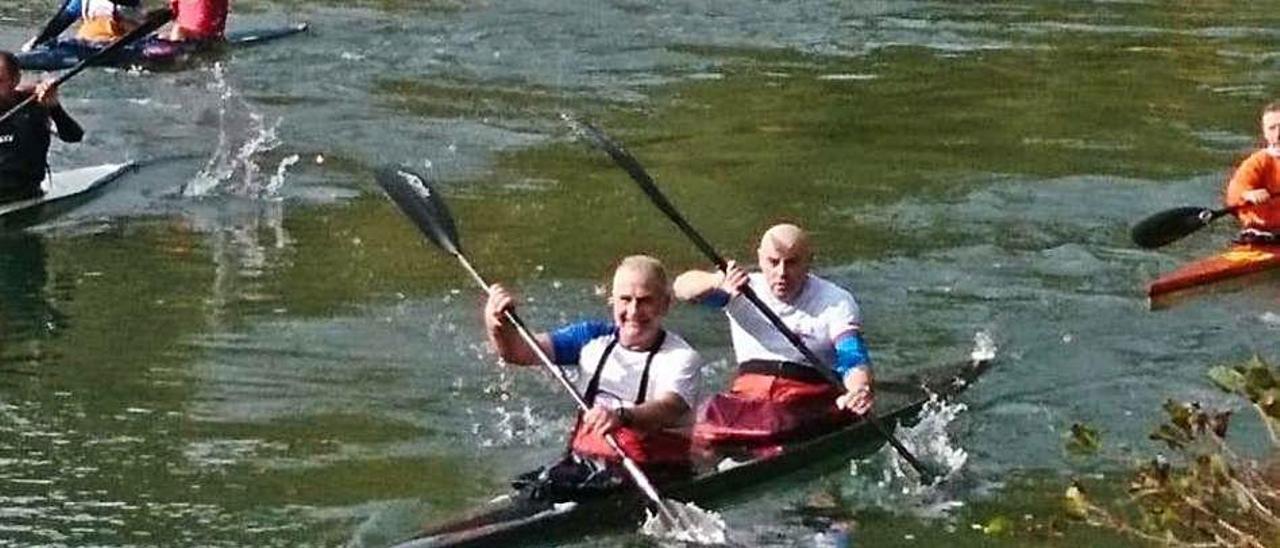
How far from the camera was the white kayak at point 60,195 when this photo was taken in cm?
1418

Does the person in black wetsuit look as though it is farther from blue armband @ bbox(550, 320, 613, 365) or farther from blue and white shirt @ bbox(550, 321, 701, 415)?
Answer: blue and white shirt @ bbox(550, 321, 701, 415)

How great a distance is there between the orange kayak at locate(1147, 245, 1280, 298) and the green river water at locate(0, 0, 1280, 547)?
116mm

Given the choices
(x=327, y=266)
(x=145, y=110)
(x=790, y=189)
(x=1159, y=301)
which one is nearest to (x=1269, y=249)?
(x=1159, y=301)

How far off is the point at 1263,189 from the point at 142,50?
10661mm

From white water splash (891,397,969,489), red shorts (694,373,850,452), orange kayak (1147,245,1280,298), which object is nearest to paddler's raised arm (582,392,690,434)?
red shorts (694,373,850,452)

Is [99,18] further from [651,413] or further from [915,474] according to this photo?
[651,413]


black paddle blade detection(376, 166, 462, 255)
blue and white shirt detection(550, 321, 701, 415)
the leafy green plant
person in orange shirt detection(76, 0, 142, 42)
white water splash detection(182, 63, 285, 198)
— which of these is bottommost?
white water splash detection(182, 63, 285, 198)

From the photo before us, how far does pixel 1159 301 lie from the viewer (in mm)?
12805

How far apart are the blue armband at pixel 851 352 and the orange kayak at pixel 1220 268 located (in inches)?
148

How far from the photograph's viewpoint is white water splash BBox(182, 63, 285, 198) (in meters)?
16.0

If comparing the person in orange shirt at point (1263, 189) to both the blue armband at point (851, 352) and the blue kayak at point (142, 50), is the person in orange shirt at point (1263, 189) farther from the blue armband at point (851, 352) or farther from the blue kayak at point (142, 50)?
the blue kayak at point (142, 50)

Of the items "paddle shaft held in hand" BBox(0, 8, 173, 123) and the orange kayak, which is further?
"paddle shaft held in hand" BBox(0, 8, 173, 123)

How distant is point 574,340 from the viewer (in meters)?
8.89

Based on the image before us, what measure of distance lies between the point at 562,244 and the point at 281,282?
1822 mm
